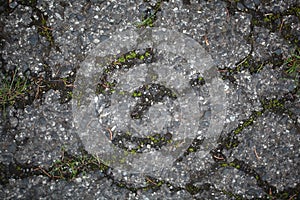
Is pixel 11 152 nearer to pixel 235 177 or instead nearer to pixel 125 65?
pixel 125 65

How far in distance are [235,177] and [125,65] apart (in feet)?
4.06

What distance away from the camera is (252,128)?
2.89m

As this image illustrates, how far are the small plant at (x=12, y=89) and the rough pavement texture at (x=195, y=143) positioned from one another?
0.03ft

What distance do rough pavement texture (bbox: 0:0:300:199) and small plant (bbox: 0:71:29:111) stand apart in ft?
0.03

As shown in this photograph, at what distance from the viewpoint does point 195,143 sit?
2889 millimetres

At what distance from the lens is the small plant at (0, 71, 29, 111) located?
2841mm

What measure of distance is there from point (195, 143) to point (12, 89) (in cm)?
149

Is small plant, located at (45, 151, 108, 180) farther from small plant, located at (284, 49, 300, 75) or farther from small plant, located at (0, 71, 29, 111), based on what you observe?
small plant, located at (284, 49, 300, 75)

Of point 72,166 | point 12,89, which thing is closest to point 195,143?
point 72,166

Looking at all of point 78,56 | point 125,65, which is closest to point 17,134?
point 78,56

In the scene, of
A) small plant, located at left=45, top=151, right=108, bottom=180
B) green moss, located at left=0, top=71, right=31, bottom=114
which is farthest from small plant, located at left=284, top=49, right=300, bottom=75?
green moss, located at left=0, top=71, right=31, bottom=114

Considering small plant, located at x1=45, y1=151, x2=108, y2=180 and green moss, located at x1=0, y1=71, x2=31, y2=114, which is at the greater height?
green moss, located at x1=0, y1=71, x2=31, y2=114

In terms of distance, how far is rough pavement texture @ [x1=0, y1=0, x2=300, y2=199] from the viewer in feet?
9.39

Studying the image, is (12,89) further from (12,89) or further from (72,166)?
(72,166)
